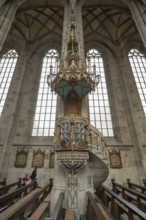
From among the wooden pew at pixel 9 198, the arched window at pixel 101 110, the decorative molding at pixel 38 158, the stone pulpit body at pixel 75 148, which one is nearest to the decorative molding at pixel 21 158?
the decorative molding at pixel 38 158

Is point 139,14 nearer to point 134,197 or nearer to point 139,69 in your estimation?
point 139,69

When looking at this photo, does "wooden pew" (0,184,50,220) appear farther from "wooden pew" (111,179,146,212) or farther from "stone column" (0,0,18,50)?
"stone column" (0,0,18,50)

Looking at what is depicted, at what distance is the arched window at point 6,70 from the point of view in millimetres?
10586

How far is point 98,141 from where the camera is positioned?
4816mm

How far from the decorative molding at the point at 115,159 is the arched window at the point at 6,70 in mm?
8073

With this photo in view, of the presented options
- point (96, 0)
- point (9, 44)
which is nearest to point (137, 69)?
point (96, 0)

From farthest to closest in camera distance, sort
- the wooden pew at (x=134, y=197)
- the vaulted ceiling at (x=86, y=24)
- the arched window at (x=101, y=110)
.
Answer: the vaulted ceiling at (x=86, y=24)
the arched window at (x=101, y=110)
the wooden pew at (x=134, y=197)

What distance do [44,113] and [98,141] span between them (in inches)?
240

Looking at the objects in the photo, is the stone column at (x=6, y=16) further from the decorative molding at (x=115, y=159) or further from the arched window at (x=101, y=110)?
the decorative molding at (x=115, y=159)

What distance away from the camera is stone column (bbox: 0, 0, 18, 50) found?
8.02 metres

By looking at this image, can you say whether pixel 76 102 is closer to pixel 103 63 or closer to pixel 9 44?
pixel 103 63

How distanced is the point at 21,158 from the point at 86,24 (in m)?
13.0

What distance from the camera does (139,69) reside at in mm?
12094

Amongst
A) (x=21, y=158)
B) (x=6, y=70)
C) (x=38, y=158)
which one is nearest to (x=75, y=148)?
(x=38, y=158)
